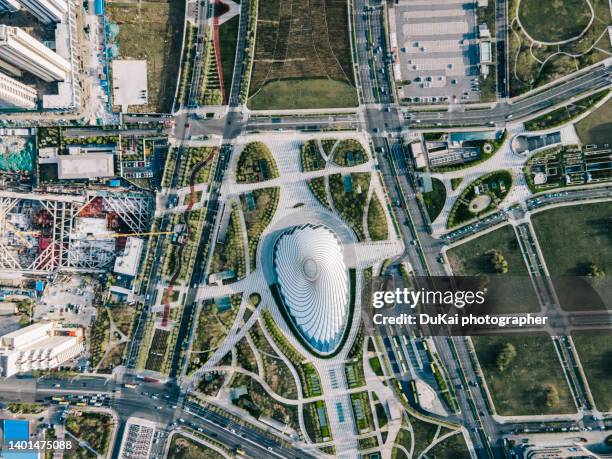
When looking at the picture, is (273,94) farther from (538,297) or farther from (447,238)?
(538,297)

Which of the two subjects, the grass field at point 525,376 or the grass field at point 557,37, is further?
the grass field at point 525,376

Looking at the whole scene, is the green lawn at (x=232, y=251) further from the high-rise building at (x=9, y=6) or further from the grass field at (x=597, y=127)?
the grass field at (x=597, y=127)

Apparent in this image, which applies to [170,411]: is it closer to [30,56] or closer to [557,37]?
[30,56]

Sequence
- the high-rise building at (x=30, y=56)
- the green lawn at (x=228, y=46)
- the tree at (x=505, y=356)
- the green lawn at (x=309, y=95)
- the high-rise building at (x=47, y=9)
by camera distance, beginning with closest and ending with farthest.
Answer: the high-rise building at (x=30, y=56)
the high-rise building at (x=47, y=9)
the tree at (x=505, y=356)
the green lawn at (x=309, y=95)
the green lawn at (x=228, y=46)

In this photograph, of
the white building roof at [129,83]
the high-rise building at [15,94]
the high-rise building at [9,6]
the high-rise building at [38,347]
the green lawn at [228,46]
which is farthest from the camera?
the white building roof at [129,83]

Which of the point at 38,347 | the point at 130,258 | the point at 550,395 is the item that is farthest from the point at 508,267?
the point at 38,347

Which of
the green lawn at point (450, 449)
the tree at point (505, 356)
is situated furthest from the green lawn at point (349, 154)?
the green lawn at point (450, 449)


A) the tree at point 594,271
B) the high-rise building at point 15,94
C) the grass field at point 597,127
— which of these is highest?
the high-rise building at point 15,94

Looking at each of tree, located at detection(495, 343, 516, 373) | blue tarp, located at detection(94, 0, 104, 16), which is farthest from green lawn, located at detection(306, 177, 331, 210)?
blue tarp, located at detection(94, 0, 104, 16)

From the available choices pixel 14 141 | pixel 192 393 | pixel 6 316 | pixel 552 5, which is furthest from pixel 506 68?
pixel 6 316
